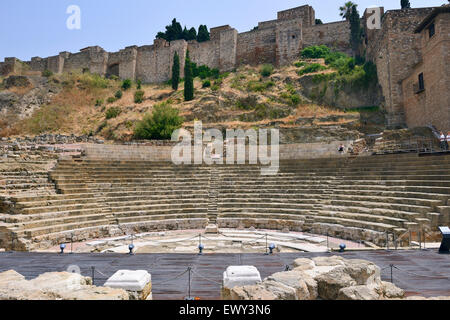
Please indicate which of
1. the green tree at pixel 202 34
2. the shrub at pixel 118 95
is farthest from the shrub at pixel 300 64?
the shrub at pixel 118 95

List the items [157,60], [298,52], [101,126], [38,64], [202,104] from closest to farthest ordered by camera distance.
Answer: [202,104] < [101,126] < [298,52] < [157,60] < [38,64]

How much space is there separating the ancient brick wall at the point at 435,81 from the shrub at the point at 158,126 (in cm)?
1745

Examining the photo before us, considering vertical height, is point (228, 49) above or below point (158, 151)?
above

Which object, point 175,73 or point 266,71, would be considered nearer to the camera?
point 266,71

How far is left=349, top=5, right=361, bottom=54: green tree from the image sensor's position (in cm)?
3372

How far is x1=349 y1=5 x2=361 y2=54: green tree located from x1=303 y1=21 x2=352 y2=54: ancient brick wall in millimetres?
2929

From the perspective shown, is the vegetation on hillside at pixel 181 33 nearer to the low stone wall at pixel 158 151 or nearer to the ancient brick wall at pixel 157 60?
the ancient brick wall at pixel 157 60

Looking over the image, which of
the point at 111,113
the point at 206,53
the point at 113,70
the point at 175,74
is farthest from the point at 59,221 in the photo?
the point at 113,70

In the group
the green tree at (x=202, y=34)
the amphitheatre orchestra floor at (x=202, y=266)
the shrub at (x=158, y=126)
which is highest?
the green tree at (x=202, y=34)

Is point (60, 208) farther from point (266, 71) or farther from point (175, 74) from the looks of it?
point (175, 74)

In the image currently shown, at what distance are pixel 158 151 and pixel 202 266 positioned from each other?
41.0ft

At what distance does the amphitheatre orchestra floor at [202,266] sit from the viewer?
5465 mm

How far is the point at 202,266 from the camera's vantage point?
7.04 m
